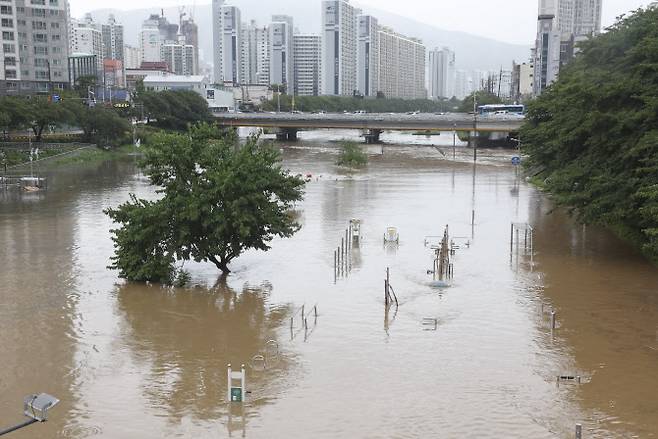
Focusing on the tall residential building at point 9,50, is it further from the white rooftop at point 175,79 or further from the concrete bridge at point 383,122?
the white rooftop at point 175,79

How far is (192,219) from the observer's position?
21.6 m

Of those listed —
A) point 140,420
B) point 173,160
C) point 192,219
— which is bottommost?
point 140,420

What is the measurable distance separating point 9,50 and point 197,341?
75.9m

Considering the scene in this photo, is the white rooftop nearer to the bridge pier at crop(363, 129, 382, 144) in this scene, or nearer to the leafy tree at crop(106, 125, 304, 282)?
the bridge pier at crop(363, 129, 382, 144)

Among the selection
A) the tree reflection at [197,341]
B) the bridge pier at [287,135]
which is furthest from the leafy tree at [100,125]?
the tree reflection at [197,341]

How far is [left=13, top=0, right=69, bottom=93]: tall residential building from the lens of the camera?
84.6 m

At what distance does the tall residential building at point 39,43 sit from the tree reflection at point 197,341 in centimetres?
7144

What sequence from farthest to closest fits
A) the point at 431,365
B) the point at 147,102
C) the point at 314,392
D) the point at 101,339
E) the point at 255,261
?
the point at 147,102 → the point at 255,261 → the point at 101,339 → the point at 431,365 → the point at 314,392

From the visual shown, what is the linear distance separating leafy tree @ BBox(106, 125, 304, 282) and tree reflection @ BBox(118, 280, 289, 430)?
1.02 metres

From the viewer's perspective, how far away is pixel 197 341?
18.1 meters

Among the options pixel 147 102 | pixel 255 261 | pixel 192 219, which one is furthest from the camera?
pixel 147 102

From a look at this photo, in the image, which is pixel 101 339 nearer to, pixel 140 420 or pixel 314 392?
pixel 140 420

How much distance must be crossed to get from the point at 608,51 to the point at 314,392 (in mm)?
22444

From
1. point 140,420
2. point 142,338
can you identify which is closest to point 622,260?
point 142,338
